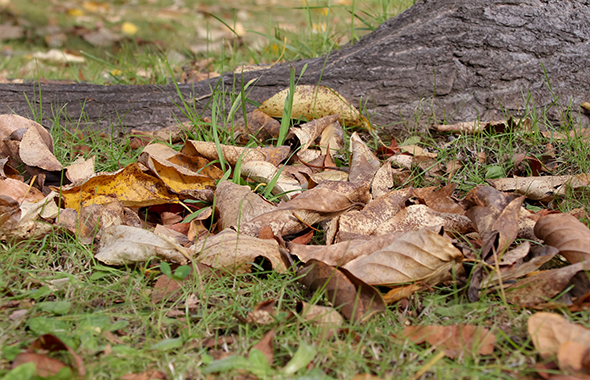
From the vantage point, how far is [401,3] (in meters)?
3.13

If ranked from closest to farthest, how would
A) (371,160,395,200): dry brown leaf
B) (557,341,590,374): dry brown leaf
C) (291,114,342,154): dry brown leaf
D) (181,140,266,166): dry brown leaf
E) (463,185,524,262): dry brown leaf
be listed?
(557,341,590,374): dry brown leaf
(463,185,524,262): dry brown leaf
(371,160,395,200): dry brown leaf
(181,140,266,166): dry brown leaf
(291,114,342,154): dry brown leaf

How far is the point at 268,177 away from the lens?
5.93ft

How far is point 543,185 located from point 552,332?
0.85 m

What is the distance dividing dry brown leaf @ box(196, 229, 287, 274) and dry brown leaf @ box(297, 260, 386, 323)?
0.56 feet

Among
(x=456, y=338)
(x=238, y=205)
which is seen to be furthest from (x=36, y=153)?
(x=456, y=338)

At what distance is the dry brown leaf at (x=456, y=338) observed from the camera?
108cm

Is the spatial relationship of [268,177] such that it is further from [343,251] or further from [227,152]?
[343,251]

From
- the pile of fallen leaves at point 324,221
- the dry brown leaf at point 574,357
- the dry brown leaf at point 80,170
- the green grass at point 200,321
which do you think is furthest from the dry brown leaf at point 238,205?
the dry brown leaf at point 574,357

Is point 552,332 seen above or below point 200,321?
above

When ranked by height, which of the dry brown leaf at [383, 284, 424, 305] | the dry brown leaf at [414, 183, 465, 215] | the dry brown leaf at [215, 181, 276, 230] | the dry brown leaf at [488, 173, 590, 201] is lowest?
the dry brown leaf at [383, 284, 424, 305]

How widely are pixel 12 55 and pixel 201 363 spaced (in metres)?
4.50

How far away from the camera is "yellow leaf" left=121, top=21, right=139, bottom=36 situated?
17.5ft

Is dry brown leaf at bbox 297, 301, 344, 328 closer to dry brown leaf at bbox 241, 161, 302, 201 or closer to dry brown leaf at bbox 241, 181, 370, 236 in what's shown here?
dry brown leaf at bbox 241, 181, 370, 236

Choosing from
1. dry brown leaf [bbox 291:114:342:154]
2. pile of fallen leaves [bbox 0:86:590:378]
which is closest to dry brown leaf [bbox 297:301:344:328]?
pile of fallen leaves [bbox 0:86:590:378]
